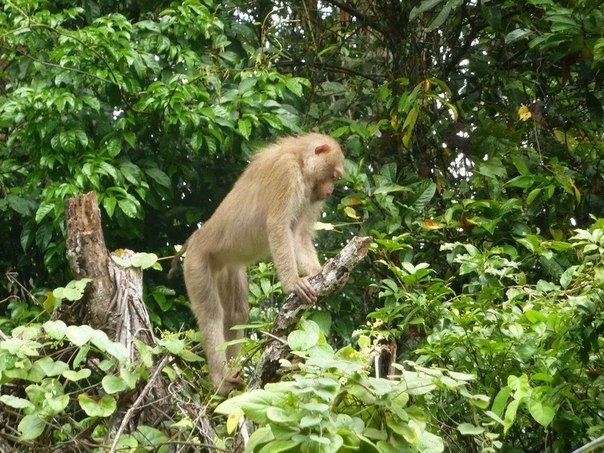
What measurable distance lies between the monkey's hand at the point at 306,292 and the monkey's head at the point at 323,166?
5.42 ft

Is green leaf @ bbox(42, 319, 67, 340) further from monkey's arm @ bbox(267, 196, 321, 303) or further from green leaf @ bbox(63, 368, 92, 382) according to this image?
monkey's arm @ bbox(267, 196, 321, 303)

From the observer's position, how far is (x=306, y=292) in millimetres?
6109

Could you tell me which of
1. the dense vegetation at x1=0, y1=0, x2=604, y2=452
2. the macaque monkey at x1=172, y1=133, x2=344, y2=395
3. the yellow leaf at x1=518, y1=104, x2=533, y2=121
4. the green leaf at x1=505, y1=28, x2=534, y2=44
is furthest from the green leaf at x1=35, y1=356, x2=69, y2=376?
the yellow leaf at x1=518, y1=104, x2=533, y2=121

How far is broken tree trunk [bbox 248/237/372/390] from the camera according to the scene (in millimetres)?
Result: 5480

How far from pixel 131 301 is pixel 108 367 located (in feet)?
2.44

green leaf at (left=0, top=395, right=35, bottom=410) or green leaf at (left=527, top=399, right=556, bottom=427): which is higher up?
green leaf at (left=0, top=395, right=35, bottom=410)

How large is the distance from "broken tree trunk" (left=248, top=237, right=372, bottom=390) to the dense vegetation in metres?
0.43

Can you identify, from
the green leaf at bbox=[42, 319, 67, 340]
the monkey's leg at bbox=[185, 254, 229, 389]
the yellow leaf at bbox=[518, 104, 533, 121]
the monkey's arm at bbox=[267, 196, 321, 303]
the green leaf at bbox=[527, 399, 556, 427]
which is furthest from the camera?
the yellow leaf at bbox=[518, 104, 533, 121]

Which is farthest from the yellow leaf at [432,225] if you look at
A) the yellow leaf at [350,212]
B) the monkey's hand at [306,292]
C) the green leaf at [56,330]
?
the green leaf at [56,330]

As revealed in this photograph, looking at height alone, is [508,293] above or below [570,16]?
below

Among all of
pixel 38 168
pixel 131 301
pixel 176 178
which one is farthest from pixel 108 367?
pixel 176 178

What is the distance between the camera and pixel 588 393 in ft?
19.7

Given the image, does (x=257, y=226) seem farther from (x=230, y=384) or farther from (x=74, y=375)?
(x=74, y=375)

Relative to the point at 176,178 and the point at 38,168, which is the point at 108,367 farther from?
the point at 176,178
